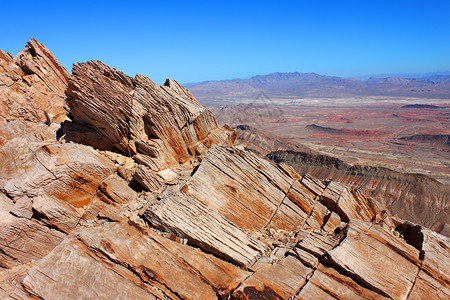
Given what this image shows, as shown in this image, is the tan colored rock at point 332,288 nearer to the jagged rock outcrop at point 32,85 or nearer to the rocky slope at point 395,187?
the jagged rock outcrop at point 32,85

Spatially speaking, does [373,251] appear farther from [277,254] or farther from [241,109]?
[241,109]

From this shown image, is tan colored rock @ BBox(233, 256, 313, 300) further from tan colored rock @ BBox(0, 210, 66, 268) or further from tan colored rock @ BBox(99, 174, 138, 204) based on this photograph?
tan colored rock @ BBox(0, 210, 66, 268)

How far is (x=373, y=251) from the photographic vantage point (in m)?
Answer: 9.22

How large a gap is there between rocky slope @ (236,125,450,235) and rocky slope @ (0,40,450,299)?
74.7ft

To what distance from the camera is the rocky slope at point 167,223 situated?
7.62 meters

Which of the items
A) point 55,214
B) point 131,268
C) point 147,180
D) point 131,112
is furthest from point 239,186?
point 55,214

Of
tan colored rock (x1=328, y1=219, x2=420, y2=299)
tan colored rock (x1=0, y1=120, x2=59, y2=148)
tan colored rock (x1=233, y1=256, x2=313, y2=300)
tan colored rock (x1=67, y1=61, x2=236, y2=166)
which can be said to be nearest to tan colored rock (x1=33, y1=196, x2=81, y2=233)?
tan colored rock (x1=67, y1=61, x2=236, y2=166)

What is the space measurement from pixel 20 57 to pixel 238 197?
1887 cm

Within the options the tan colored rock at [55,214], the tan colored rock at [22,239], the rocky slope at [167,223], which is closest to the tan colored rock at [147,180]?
the rocky slope at [167,223]

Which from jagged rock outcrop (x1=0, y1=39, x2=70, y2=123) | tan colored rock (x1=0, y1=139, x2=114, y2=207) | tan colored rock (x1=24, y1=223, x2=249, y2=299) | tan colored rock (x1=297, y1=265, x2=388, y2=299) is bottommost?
tan colored rock (x1=297, y1=265, x2=388, y2=299)

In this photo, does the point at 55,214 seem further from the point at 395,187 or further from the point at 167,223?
the point at 395,187

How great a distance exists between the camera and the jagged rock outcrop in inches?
624

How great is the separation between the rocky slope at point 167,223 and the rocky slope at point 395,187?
22.8m

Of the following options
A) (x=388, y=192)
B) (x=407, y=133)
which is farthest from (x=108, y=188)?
(x=407, y=133)
